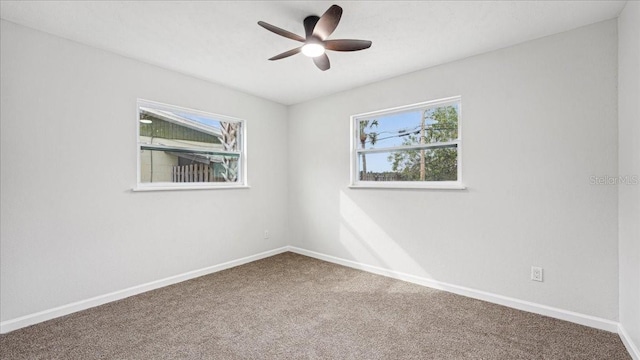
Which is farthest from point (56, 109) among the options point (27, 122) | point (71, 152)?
point (71, 152)

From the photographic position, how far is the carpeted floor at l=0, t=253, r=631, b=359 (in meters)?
1.98

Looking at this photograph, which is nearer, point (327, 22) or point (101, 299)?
point (327, 22)

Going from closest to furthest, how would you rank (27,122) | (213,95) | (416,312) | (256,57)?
1. (27,122)
2. (416,312)
3. (256,57)
4. (213,95)

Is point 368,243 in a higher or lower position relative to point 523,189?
lower

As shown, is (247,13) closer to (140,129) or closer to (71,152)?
(140,129)

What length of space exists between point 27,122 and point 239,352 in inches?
99.4

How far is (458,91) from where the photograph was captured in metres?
2.98

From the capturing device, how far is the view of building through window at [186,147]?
3170 mm

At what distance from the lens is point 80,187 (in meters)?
2.62

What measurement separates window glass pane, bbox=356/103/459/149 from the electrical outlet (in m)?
1.43

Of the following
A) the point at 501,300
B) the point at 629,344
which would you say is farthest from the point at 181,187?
the point at 629,344

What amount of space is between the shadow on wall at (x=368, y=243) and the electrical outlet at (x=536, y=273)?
0.96 metres

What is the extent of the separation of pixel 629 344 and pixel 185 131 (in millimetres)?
4456

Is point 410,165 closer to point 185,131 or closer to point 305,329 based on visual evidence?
point 305,329
